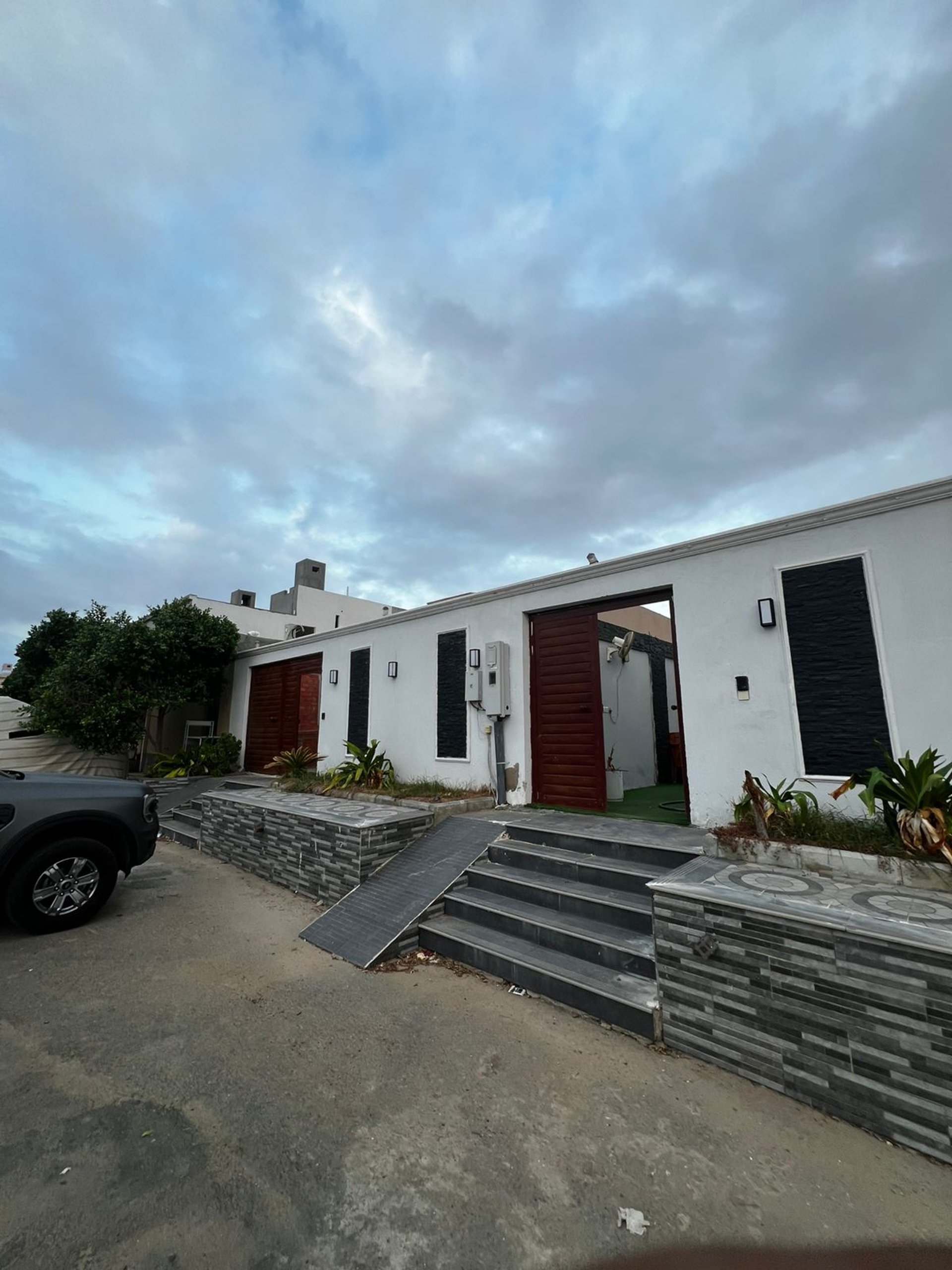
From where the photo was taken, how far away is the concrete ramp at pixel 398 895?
11.8 feet

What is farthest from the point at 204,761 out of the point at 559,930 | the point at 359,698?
the point at 559,930

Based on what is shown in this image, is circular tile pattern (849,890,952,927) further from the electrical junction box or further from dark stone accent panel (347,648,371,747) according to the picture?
dark stone accent panel (347,648,371,747)

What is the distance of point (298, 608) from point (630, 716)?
37.8ft

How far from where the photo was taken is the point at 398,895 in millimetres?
4035

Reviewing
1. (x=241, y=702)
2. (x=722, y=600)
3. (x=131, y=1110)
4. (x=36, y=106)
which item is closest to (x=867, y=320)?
(x=722, y=600)

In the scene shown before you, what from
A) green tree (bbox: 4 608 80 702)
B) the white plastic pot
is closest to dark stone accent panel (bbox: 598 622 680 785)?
the white plastic pot

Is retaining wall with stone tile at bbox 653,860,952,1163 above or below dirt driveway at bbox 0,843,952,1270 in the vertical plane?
above

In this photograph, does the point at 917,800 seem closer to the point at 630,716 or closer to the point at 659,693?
the point at 630,716

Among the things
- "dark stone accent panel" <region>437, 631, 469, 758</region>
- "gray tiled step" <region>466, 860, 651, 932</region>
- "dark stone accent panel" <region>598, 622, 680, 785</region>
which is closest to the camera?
"gray tiled step" <region>466, 860, 651, 932</region>

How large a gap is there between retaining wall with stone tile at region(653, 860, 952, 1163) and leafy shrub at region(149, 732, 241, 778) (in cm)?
958

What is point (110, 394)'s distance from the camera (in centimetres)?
828

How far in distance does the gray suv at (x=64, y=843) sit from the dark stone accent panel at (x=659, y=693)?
21.8 ft

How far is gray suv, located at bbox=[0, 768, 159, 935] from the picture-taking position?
12.1 ft

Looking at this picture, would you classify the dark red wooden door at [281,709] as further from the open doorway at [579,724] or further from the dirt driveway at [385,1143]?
the dirt driveway at [385,1143]
